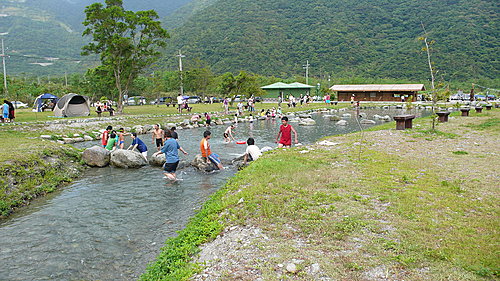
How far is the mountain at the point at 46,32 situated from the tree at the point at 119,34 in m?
49.3

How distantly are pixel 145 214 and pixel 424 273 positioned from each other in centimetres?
573

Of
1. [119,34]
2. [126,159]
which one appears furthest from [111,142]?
[119,34]

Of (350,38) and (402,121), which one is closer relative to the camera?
(402,121)

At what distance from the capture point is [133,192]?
9.44m

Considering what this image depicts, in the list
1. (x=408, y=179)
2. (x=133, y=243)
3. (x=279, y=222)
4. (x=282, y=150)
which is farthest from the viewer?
(x=282, y=150)

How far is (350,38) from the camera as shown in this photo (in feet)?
317

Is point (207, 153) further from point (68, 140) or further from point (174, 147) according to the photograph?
point (68, 140)

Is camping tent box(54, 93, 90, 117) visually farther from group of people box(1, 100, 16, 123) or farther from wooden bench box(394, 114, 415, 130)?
wooden bench box(394, 114, 415, 130)

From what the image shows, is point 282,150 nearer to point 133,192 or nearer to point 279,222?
point 133,192

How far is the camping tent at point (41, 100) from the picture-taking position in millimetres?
33875

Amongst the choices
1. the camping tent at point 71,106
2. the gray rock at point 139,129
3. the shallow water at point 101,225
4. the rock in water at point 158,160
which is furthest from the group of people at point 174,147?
the camping tent at point 71,106

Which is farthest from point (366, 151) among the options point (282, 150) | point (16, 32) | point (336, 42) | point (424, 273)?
point (16, 32)

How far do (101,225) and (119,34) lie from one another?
26866 mm

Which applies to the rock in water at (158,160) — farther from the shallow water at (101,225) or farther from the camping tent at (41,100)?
the camping tent at (41,100)
